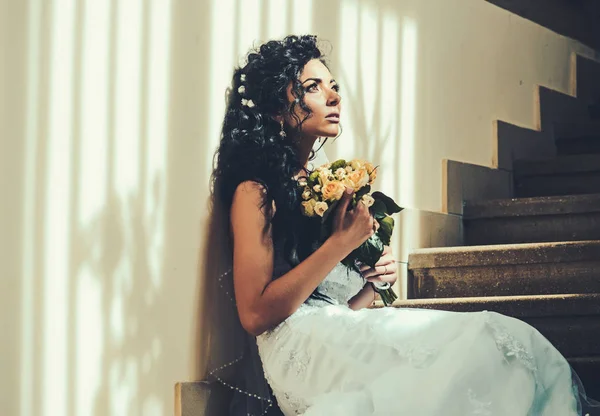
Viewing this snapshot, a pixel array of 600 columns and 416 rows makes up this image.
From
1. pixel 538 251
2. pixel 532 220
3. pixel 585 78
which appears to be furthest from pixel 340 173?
pixel 585 78

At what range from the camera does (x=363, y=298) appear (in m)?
3.70

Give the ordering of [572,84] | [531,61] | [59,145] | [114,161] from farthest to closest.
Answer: [572,84]
[531,61]
[114,161]
[59,145]

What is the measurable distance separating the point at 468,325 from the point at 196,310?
901 mm

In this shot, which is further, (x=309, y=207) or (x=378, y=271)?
(x=378, y=271)

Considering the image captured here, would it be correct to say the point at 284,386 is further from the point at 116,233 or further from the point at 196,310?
the point at 116,233

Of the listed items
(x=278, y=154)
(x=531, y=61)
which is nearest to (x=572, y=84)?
(x=531, y=61)

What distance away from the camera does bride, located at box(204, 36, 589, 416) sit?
9.37ft

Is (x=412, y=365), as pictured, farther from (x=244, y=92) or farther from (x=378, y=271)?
(x=244, y=92)

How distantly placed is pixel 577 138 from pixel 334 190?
3.21 metres

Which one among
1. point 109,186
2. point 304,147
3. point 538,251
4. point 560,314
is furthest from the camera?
point 538,251

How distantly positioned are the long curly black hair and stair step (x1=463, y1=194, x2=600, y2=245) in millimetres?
1653

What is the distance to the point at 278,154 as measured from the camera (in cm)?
343

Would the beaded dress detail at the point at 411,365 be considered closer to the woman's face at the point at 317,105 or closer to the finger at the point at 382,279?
the finger at the point at 382,279

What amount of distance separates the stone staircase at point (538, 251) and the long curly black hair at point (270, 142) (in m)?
0.99
